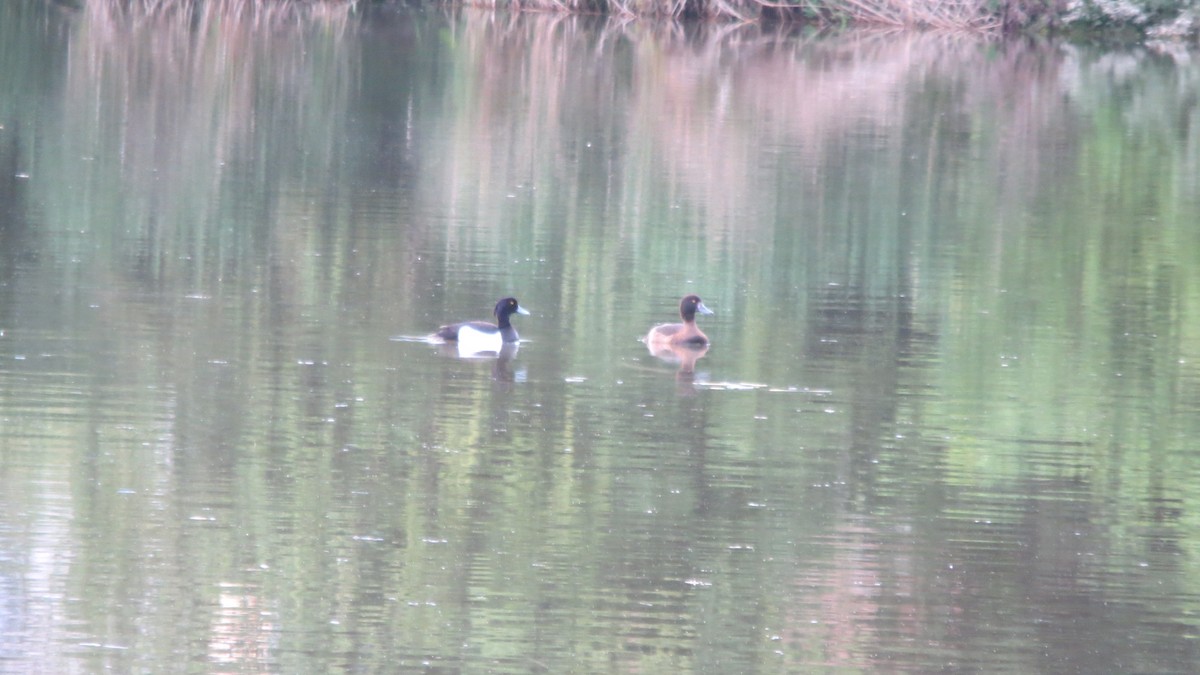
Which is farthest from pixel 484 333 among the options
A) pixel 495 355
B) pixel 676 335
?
pixel 676 335

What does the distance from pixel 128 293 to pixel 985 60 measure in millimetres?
26472

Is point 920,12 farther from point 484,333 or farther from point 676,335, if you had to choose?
point 484,333

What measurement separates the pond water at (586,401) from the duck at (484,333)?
0.42 ft

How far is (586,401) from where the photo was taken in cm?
1087

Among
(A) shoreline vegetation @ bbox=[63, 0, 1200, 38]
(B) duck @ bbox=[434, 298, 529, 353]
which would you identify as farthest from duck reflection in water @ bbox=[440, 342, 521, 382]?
(A) shoreline vegetation @ bbox=[63, 0, 1200, 38]

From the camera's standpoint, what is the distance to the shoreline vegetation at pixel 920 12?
42.4 meters

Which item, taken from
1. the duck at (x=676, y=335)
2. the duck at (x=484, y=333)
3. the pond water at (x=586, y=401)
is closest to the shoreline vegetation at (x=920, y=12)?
the pond water at (x=586, y=401)

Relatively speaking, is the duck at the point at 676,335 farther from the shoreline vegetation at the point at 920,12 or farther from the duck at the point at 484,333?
the shoreline vegetation at the point at 920,12

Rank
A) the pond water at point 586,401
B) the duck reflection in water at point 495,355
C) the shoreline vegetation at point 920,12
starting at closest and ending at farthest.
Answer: the pond water at point 586,401
the duck reflection in water at point 495,355
the shoreline vegetation at point 920,12

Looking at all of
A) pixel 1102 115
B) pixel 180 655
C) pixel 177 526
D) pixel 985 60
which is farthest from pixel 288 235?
pixel 985 60

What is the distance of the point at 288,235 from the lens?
16141 mm

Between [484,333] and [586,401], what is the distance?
4.74 feet

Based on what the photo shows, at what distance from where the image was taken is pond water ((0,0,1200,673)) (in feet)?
24.4

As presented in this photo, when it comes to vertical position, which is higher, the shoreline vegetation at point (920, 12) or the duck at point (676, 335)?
the shoreline vegetation at point (920, 12)
